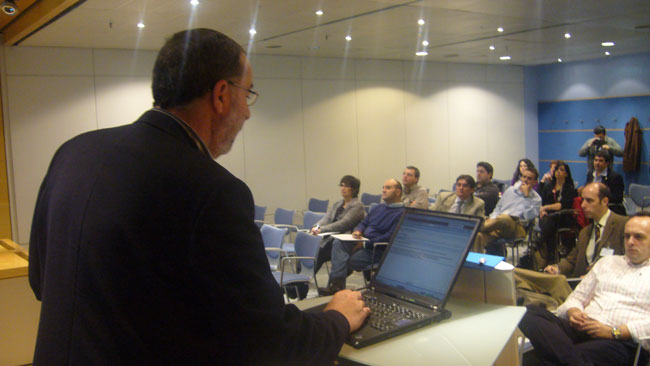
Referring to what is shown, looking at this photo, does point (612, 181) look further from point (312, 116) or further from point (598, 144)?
point (312, 116)

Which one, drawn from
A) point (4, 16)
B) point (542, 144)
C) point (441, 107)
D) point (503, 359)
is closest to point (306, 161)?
point (441, 107)

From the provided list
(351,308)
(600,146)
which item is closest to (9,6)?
(351,308)

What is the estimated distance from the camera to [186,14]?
18.4 feet

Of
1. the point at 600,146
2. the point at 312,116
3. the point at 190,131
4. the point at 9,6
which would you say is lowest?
the point at 600,146

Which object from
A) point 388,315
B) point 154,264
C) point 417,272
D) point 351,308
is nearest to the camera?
point 154,264

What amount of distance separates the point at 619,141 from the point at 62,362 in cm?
1256

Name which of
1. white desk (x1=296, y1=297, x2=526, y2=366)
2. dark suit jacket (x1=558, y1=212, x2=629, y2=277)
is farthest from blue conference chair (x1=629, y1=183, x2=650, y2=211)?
white desk (x1=296, y1=297, x2=526, y2=366)

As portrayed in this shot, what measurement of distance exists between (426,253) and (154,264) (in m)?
0.94

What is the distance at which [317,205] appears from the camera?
8.81 metres

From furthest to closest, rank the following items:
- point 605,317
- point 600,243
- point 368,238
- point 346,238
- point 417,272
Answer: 1. point 368,238
2. point 346,238
3. point 600,243
4. point 605,317
5. point 417,272

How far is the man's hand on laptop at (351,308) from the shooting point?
132cm

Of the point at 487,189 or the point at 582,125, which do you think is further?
the point at 582,125

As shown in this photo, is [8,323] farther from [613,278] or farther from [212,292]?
[613,278]

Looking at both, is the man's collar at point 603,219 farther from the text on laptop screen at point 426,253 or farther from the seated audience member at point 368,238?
the text on laptop screen at point 426,253
